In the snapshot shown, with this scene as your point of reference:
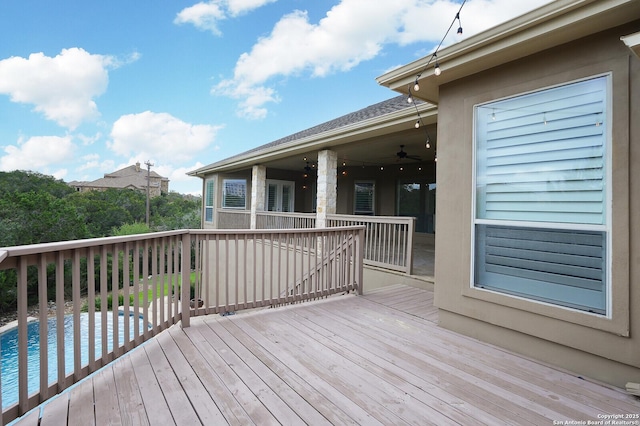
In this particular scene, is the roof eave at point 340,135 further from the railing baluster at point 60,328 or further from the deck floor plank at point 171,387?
the railing baluster at point 60,328

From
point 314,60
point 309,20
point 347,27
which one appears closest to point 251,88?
point 314,60

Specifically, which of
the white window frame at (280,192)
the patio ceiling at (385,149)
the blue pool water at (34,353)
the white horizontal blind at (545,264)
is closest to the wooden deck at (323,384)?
the white horizontal blind at (545,264)

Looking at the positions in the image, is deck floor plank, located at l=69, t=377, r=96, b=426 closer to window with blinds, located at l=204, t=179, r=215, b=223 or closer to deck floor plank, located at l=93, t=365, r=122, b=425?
deck floor plank, located at l=93, t=365, r=122, b=425

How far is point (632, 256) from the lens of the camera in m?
2.10

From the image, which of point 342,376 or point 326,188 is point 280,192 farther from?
point 342,376

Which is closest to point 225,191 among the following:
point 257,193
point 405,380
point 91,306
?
point 257,193

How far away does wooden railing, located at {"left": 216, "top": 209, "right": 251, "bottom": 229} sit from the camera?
10578 millimetres

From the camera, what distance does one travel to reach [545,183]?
258 cm

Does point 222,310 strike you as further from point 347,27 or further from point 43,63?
point 43,63

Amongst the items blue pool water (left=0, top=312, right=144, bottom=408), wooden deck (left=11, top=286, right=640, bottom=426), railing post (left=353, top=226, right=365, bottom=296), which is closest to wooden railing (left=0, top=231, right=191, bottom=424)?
wooden deck (left=11, top=286, right=640, bottom=426)

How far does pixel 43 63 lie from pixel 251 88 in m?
16.1

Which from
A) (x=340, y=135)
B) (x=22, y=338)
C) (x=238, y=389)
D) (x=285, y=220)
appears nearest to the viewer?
(x=22, y=338)

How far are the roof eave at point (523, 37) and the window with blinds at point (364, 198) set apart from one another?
8.15 meters

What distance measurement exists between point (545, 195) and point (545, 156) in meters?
0.32
